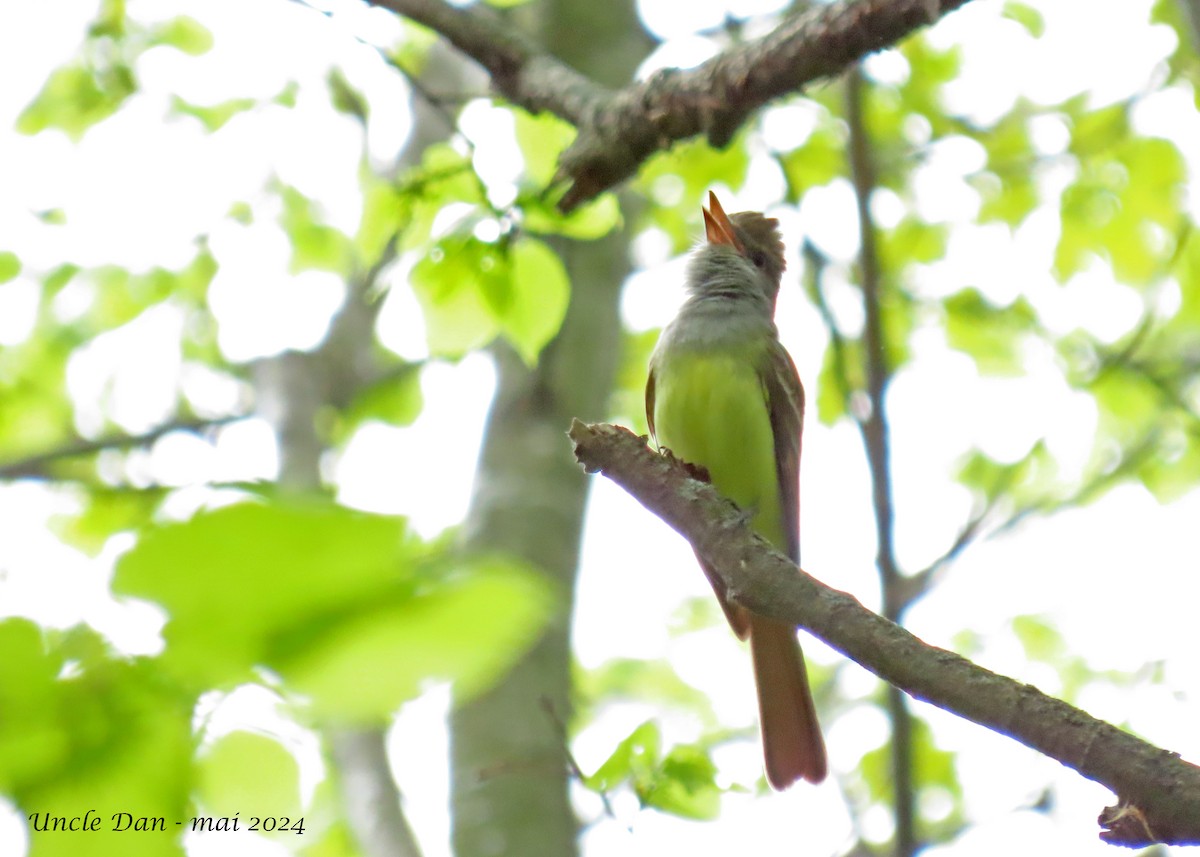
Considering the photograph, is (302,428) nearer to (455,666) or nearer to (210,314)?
(210,314)

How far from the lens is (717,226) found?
5.64m

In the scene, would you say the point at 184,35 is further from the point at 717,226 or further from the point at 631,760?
the point at 631,760

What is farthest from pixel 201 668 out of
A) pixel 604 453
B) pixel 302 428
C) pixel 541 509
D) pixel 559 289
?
pixel 302 428

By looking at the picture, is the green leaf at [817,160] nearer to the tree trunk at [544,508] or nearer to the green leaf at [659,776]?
the tree trunk at [544,508]

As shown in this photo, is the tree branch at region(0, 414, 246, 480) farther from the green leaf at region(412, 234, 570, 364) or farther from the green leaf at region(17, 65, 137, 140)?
the green leaf at region(412, 234, 570, 364)

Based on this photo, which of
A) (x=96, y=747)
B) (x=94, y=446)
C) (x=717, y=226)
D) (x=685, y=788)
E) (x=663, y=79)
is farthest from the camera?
(x=94, y=446)

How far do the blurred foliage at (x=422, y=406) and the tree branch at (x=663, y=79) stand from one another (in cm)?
18

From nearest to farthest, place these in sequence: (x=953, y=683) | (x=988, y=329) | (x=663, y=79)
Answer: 1. (x=953, y=683)
2. (x=663, y=79)
3. (x=988, y=329)

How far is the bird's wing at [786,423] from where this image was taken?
494 centimetres

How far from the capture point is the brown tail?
4633 millimetres

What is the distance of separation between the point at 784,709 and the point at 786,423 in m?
1.16

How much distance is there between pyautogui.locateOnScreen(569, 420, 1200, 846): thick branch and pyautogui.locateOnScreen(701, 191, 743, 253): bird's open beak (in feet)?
9.86

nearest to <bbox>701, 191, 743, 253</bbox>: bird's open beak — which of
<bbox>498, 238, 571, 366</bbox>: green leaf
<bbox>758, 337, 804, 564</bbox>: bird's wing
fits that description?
<bbox>758, 337, 804, 564</bbox>: bird's wing

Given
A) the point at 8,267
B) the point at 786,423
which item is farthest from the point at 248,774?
the point at 8,267
